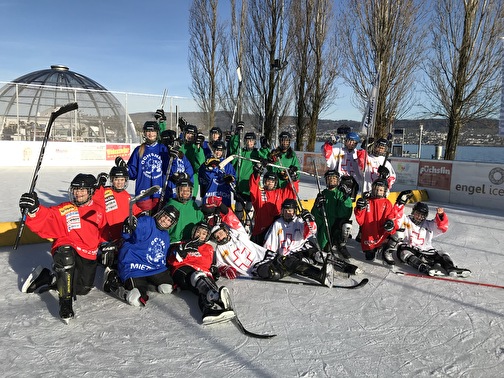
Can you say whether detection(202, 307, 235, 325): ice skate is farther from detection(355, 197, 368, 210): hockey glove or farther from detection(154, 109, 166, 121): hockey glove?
detection(154, 109, 166, 121): hockey glove

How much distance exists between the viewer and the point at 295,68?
18094mm

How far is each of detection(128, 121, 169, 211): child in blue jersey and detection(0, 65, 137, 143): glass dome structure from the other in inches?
489

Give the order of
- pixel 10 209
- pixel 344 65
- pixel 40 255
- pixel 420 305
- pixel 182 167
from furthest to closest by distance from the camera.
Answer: pixel 344 65, pixel 10 209, pixel 182 167, pixel 40 255, pixel 420 305

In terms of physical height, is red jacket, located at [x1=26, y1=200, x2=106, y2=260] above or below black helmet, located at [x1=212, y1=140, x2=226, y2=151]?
below

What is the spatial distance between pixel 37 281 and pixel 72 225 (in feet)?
2.17

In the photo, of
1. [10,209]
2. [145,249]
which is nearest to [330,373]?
[145,249]

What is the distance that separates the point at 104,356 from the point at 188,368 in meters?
0.58

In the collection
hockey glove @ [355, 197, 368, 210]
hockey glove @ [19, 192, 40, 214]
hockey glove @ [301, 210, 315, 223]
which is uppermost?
hockey glove @ [19, 192, 40, 214]

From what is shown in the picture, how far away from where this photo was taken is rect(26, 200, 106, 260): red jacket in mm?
3322

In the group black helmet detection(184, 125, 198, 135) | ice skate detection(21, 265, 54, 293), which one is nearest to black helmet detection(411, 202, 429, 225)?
black helmet detection(184, 125, 198, 135)

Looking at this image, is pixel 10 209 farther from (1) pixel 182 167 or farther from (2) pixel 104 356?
(2) pixel 104 356

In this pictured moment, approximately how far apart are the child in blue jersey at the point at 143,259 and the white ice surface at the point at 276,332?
137mm

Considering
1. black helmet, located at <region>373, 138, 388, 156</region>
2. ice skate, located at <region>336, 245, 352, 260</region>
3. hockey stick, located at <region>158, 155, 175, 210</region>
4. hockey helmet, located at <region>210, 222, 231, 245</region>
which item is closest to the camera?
hockey helmet, located at <region>210, 222, 231, 245</region>

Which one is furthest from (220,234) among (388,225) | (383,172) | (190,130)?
(383,172)
